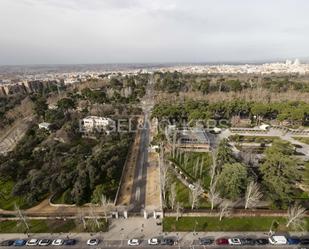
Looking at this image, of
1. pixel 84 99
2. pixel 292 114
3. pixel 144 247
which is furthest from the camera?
pixel 84 99

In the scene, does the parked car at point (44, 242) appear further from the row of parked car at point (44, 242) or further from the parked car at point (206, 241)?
the parked car at point (206, 241)

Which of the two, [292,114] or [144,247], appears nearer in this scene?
[144,247]

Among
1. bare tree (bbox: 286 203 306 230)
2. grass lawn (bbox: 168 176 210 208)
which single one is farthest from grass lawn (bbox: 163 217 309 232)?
grass lawn (bbox: 168 176 210 208)

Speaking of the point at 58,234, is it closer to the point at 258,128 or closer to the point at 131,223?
the point at 131,223

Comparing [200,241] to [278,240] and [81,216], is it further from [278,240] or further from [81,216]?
[81,216]

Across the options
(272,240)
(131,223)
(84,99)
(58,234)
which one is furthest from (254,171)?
(84,99)

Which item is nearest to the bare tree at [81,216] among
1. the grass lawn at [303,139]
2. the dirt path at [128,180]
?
the dirt path at [128,180]
